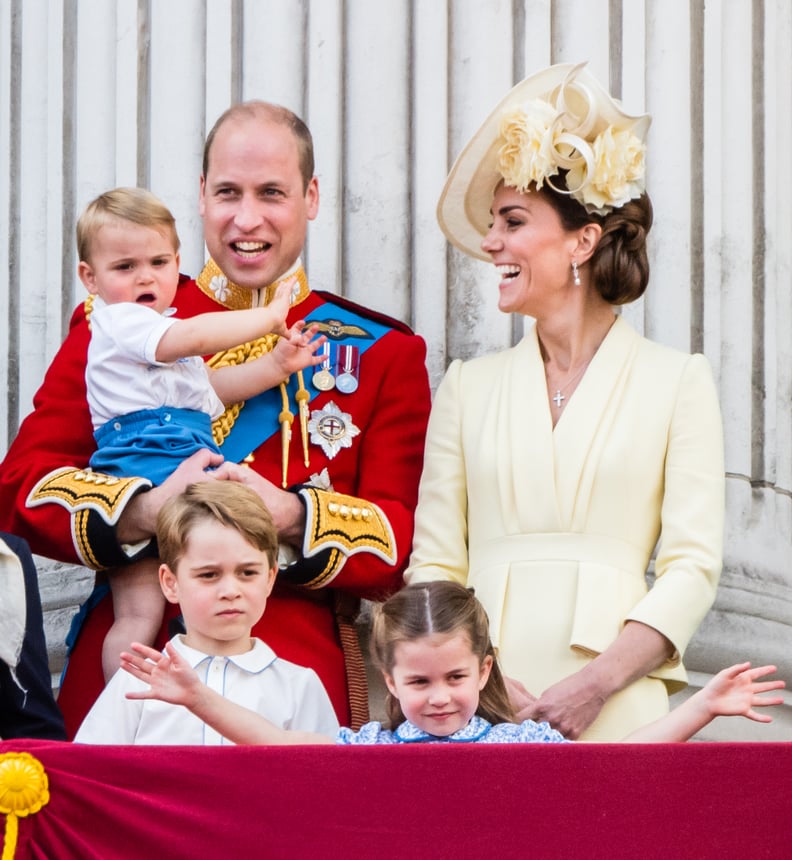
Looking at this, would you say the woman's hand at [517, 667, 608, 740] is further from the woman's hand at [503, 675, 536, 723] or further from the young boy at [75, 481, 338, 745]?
the young boy at [75, 481, 338, 745]

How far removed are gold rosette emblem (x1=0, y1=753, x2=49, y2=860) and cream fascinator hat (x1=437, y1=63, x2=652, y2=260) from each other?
170 centimetres

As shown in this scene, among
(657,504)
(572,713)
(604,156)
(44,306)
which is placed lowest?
(572,713)

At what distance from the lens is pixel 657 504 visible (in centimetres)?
420

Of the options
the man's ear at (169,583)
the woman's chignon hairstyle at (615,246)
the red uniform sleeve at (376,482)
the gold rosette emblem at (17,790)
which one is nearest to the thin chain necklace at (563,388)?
the woman's chignon hairstyle at (615,246)

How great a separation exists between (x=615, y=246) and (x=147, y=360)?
0.97 meters

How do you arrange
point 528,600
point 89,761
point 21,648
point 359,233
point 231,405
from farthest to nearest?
1. point 359,233
2. point 231,405
3. point 528,600
4. point 21,648
5. point 89,761

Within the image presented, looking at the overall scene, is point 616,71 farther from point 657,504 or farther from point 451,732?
point 451,732

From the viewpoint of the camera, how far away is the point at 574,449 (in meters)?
4.20

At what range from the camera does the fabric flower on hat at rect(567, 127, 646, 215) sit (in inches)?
170

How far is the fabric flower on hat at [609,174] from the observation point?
4.31 meters

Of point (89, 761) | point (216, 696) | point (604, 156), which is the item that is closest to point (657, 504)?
point (604, 156)

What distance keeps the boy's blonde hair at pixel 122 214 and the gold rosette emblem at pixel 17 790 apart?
55.3 inches

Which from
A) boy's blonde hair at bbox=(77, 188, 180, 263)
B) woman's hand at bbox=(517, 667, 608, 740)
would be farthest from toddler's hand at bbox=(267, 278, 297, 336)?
woman's hand at bbox=(517, 667, 608, 740)

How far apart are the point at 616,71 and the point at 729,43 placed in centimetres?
29
